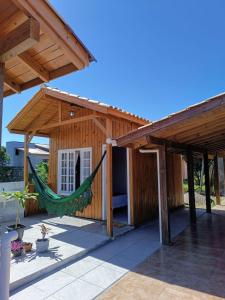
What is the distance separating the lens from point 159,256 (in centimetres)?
366

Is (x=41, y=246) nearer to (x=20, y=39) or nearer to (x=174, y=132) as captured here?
(x=174, y=132)

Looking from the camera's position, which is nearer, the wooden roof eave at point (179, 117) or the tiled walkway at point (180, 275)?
the tiled walkway at point (180, 275)

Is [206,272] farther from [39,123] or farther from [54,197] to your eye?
[39,123]

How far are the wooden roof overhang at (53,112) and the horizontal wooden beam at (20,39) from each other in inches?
111

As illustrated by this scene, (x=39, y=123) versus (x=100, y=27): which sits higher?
(x=100, y=27)

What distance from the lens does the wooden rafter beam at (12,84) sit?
2.13 m

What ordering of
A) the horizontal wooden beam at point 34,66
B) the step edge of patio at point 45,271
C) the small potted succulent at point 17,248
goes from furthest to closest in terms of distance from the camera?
the small potted succulent at point 17,248 < the step edge of patio at point 45,271 < the horizontal wooden beam at point 34,66

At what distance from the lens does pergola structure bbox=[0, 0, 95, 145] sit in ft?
4.96

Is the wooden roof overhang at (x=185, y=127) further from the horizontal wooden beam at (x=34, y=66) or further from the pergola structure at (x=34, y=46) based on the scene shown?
the horizontal wooden beam at (x=34, y=66)

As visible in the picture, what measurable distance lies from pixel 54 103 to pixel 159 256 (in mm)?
4589

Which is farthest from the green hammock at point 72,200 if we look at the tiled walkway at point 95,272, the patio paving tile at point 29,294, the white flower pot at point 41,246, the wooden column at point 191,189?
the wooden column at point 191,189

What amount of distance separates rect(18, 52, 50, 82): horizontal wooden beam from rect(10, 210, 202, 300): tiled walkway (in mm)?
2420

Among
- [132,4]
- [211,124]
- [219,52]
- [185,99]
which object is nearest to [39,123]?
[132,4]

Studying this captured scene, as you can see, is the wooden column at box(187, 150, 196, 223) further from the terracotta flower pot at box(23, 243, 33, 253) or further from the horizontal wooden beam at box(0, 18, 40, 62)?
the horizontal wooden beam at box(0, 18, 40, 62)
